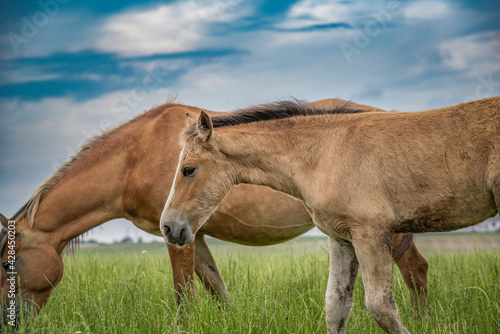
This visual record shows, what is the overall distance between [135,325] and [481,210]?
3495 mm

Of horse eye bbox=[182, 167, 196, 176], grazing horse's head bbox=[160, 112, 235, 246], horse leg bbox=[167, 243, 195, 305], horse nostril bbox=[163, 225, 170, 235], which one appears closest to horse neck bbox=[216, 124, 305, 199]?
grazing horse's head bbox=[160, 112, 235, 246]

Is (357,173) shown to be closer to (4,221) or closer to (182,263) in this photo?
(182,263)

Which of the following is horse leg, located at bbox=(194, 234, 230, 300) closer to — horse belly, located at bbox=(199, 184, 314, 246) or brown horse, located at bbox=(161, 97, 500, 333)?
horse belly, located at bbox=(199, 184, 314, 246)

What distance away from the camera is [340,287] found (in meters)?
4.29

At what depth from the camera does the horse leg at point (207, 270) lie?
21.3 feet

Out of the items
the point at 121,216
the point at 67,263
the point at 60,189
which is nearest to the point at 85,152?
the point at 60,189

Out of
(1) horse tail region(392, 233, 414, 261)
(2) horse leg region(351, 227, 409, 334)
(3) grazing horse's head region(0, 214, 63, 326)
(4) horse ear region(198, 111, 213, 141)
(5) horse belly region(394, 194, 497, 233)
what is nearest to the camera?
(2) horse leg region(351, 227, 409, 334)

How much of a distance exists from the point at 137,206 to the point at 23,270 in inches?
64.3

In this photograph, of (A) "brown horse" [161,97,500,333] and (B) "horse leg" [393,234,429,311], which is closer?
(A) "brown horse" [161,97,500,333]

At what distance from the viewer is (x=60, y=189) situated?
643 centimetres

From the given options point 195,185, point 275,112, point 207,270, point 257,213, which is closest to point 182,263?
point 207,270

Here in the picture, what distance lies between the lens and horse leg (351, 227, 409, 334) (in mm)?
3758

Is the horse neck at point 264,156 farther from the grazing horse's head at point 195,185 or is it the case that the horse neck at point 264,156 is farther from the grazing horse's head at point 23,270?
the grazing horse's head at point 23,270

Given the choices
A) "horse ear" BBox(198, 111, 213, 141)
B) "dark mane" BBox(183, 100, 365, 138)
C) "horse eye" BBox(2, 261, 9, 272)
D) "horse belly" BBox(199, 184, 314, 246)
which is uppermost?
"dark mane" BBox(183, 100, 365, 138)
